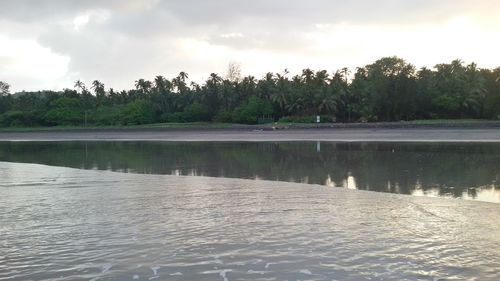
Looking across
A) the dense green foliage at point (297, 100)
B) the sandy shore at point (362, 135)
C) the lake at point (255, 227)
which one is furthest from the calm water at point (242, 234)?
the dense green foliage at point (297, 100)

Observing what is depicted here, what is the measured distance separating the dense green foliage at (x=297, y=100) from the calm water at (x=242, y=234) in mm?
63728

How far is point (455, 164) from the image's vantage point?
64.5 ft

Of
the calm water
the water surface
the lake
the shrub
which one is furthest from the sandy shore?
the calm water

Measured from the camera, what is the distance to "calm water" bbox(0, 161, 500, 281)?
671cm

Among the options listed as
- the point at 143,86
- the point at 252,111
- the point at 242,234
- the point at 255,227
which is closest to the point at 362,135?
the point at 255,227

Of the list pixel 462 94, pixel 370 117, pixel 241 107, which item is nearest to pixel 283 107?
pixel 241 107

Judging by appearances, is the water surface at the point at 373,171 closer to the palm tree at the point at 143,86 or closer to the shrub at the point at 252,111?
the shrub at the point at 252,111

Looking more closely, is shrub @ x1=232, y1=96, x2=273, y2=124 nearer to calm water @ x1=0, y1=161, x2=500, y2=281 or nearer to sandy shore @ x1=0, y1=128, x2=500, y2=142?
sandy shore @ x1=0, y1=128, x2=500, y2=142

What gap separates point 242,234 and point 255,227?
600 millimetres

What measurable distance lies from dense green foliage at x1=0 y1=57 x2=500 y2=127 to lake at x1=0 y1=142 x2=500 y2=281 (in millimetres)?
60747

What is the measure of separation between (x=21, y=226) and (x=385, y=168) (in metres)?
13.7

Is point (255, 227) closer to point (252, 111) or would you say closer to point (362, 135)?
point (362, 135)

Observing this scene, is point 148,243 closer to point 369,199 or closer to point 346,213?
point 346,213

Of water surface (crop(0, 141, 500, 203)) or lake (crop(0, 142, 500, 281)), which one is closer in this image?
lake (crop(0, 142, 500, 281))
